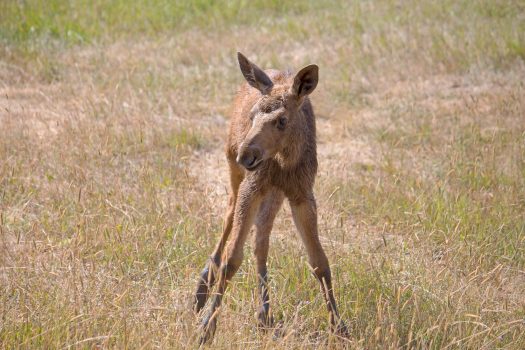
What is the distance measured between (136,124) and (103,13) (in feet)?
17.4

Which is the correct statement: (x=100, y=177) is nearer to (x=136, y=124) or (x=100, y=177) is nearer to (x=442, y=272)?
(x=136, y=124)

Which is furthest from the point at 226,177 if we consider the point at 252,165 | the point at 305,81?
the point at 252,165

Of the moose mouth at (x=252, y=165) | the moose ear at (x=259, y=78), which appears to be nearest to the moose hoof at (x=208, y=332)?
the moose mouth at (x=252, y=165)

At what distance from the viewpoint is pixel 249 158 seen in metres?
4.96

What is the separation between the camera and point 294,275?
20.1ft

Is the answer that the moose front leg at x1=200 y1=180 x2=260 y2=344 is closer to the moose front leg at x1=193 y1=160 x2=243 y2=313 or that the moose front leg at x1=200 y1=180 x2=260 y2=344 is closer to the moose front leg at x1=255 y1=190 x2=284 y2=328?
the moose front leg at x1=193 y1=160 x2=243 y2=313

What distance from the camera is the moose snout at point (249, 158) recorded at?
4957 millimetres

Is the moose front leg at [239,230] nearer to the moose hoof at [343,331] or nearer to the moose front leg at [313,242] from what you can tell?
the moose front leg at [313,242]

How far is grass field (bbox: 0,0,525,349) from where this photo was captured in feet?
18.0

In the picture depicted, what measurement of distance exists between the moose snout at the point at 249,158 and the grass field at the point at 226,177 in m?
1.03

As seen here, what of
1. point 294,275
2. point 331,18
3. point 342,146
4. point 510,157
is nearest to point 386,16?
point 331,18

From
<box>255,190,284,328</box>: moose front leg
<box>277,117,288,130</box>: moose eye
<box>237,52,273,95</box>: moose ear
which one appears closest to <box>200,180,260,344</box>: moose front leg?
<box>255,190,284,328</box>: moose front leg

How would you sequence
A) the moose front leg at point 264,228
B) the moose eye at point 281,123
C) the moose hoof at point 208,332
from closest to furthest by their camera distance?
the moose hoof at point 208,332 < the moose eye at point 281,123 < the moose front leg at point 264,228

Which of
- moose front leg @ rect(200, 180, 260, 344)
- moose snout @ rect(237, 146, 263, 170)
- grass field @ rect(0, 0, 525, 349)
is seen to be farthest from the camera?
moose front leg @ rect(200, 180, 260, 344)
